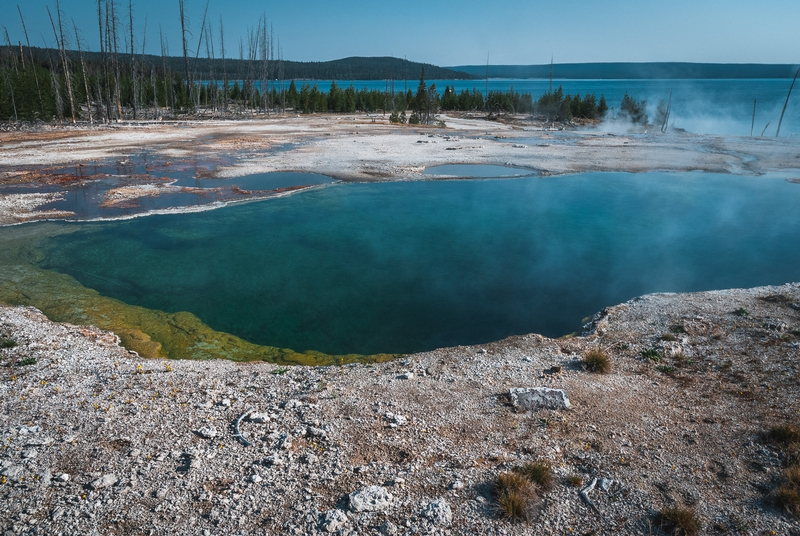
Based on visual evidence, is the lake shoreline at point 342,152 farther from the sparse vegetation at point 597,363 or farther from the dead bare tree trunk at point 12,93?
the sparse vegetation at point 597,363

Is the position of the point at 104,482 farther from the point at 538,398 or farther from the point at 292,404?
the point at 538,398

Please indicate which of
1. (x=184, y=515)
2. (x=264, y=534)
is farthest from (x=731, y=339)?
(x=184, y=515)

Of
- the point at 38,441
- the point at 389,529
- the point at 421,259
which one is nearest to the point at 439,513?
the point at 389,529

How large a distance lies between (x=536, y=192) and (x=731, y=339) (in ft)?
52.2

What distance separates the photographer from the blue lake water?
11.5 m

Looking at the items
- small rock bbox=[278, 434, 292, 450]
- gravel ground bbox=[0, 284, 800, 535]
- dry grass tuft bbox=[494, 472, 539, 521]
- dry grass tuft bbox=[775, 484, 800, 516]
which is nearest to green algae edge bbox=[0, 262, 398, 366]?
→ gravel ground bbox=[0, 284, 800, 535]

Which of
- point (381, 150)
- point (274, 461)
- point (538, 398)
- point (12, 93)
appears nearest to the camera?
point (274, 461)

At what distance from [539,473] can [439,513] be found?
1.27m

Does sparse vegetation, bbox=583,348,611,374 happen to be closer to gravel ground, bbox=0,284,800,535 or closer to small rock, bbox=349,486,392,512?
gravel ground, bbox=0,284,800,535

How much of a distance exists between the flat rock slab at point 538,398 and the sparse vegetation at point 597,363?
1.20 metres

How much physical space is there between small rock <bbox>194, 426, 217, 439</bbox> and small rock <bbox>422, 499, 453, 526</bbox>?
114 inches

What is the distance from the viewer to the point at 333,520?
495 cm

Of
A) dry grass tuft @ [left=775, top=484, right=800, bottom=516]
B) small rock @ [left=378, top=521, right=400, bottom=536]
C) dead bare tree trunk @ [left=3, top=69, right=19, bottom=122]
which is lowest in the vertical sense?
small rock @ [left=378, top=521, right=400, bottom=536]

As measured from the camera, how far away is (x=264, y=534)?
484 centimetres
